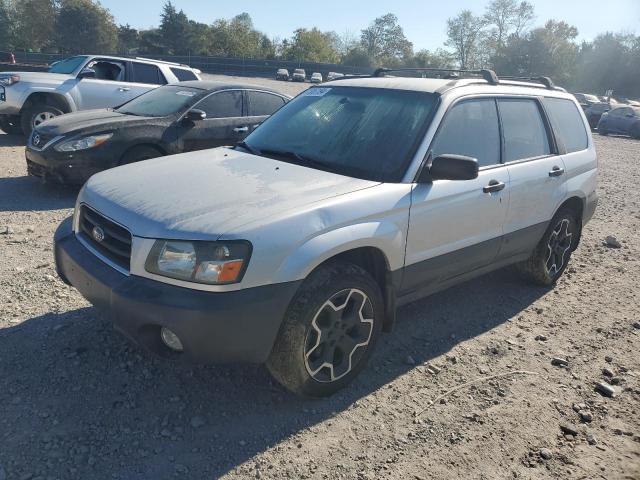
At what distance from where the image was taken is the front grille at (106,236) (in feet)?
9.02

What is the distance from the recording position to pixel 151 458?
8.27 ft

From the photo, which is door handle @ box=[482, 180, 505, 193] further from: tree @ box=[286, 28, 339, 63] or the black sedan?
tree @ box=[286, 28, 339, 63]

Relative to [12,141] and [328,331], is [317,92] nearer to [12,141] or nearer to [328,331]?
[328,331]

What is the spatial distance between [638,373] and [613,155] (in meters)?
14.3

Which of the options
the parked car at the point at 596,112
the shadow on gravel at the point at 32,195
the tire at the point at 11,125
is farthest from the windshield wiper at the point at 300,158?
the parked car at the point at 596,112

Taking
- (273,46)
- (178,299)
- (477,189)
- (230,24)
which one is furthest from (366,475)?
(273,46)

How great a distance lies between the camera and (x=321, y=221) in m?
2.72

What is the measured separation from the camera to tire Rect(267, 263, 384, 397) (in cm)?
274

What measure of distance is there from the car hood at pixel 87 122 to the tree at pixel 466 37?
289 ft

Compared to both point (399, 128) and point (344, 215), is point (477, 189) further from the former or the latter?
point (344, 215)

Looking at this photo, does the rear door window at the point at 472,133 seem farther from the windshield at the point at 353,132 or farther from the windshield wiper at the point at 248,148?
the windshield wiper at the point at 248,148

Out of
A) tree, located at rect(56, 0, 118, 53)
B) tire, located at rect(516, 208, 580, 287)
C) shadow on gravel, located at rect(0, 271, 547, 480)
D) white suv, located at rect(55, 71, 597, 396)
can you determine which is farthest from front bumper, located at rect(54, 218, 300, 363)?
tree, located at rect(56, 0, 118, 53)

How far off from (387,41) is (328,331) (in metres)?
98.0

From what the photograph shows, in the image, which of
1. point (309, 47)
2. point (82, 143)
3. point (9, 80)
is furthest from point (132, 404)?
point (309, 47)
